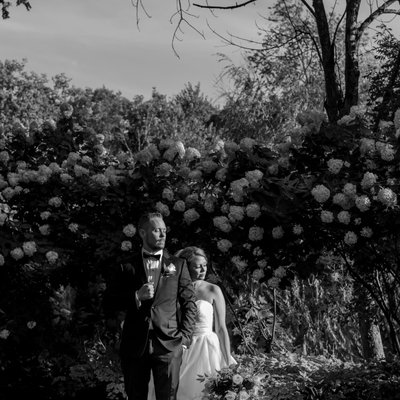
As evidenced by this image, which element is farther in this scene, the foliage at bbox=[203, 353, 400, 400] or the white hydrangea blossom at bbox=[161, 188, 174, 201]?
the white hydrangea blossom at bbox=[161, 188, 174, 201]

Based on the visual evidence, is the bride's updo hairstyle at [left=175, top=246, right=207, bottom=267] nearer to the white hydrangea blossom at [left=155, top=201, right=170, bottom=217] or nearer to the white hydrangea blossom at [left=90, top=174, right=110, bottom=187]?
the white hydrangea blossom at [left=155, top=201, right=170, bottom=217]

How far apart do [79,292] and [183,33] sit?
9.92 feet

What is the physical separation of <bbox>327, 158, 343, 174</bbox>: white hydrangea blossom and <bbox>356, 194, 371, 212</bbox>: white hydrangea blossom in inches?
15.7

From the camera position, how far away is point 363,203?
6.32 m

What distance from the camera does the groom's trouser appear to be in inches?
213

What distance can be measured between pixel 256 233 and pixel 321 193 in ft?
2.77

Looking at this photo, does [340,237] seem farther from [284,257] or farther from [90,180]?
[90,180]

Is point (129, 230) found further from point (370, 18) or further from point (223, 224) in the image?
point (370, 18)

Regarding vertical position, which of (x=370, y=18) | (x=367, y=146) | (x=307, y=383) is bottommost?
(x=307, y=383)

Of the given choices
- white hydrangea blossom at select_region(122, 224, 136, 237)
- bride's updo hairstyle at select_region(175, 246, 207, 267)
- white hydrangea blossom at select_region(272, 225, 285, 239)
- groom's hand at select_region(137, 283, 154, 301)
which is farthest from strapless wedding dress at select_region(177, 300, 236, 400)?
groom's hand at select_region(137, 283, 154, 301)

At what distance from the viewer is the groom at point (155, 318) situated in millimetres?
5410

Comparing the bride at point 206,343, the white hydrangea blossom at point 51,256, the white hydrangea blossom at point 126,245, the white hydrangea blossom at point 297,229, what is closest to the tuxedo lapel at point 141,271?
the bride at point 206,343

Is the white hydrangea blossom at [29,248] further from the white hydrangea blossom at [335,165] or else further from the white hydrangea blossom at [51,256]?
the white hydrangea blossom at [335,165]

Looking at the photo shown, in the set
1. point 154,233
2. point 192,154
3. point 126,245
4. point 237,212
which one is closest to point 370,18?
point 192,154
